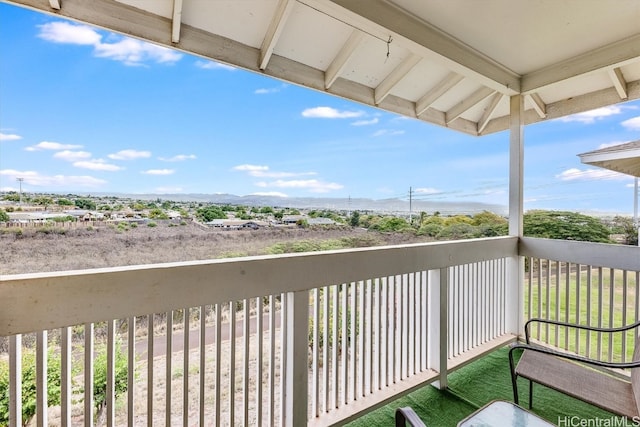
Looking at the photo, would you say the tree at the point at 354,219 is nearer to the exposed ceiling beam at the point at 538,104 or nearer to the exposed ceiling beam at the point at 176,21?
the exposed ceiling beam at the point at 176,21

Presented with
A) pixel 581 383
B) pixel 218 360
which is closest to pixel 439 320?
pixel 581 383

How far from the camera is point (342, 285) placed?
6.15ft

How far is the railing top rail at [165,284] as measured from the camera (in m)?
1.06

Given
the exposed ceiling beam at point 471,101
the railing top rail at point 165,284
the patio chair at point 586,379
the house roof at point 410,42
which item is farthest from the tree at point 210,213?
the exposed ceiling beam at point 471,101

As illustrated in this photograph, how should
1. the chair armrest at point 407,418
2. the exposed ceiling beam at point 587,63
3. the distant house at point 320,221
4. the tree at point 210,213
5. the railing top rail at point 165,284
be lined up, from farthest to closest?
the exposed ceiling beam at point 587,63, the distant house at point 320,221, the tree at point 210,213, the railing top rail at point 165,284, the chair armrest at point 407,418

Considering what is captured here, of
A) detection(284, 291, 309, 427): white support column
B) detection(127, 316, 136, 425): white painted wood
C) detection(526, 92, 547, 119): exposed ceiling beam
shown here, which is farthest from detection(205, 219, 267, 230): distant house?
detection(526, 92, 547, 119): exposed ceiling beam

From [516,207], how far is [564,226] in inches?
16.6

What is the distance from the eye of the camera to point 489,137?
324cm

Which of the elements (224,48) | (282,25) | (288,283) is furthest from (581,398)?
(224,48)

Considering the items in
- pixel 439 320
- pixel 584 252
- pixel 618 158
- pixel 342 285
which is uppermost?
pixel 618 158

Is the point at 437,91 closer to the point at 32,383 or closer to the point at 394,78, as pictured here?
the point at 394,78

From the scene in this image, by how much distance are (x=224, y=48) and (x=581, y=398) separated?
9.16 ft

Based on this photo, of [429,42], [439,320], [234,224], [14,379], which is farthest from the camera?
[439,320]

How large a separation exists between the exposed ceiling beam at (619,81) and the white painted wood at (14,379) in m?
3.98
